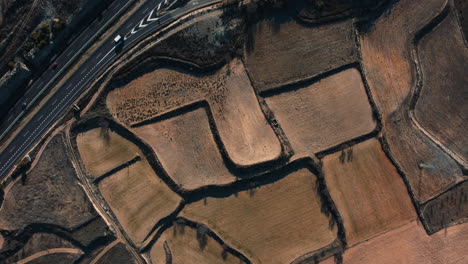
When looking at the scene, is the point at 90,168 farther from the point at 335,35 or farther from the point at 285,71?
the point at 335,35

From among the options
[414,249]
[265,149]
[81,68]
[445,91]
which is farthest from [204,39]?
[414,249]

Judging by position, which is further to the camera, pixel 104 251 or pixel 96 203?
pixel 96 203

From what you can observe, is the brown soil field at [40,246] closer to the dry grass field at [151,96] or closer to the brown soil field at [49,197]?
the brown soil field at [49,197]

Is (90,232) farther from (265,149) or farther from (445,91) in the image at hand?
(445,91)

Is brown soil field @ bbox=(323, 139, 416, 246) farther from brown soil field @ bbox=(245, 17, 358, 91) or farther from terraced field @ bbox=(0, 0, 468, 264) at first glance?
brown soil field @ bbox=(245, 17, 358, 91)

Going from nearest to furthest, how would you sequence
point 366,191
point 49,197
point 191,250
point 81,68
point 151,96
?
point 49,197, point 191,250, point 366,191, point 81,68, point 151,96

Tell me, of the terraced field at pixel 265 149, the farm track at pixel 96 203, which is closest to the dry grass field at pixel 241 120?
the terraced field at pixel 265 149

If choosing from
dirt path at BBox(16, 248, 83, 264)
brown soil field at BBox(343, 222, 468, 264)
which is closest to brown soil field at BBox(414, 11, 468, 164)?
brown soil field at BBox(343, 222, 468, 264)
